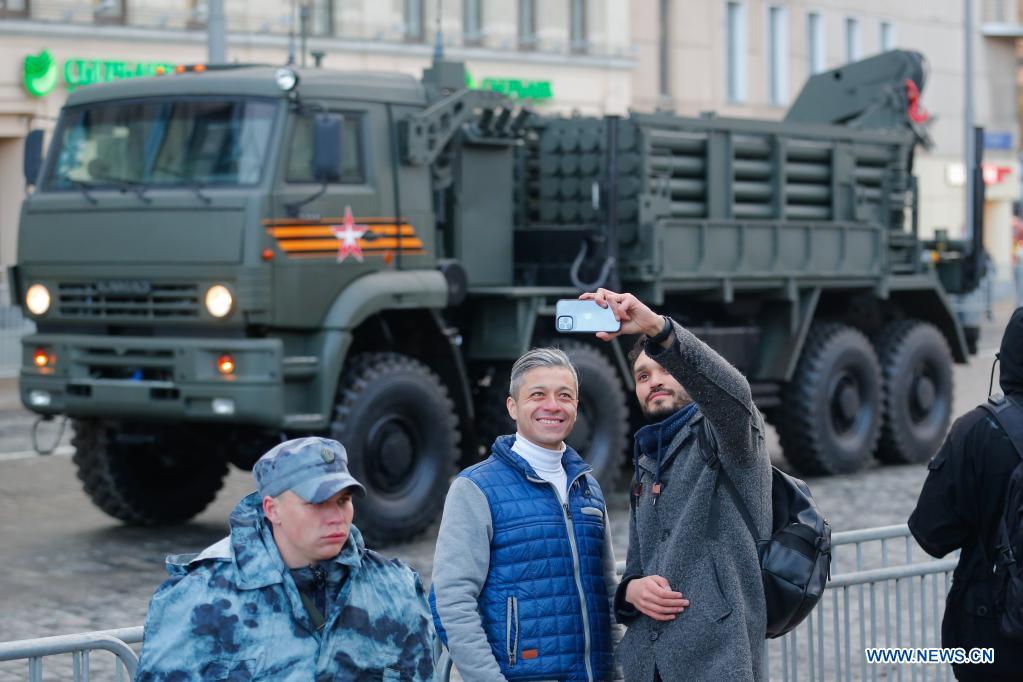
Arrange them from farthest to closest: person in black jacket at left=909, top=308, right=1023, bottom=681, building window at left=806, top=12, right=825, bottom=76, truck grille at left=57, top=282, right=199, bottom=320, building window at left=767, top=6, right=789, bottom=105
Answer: building window at left=806, top=12, right=825, bottom=76
building window at left=767, top=6, right=789, bottom=105
truck grille at left=57, top=282, right=199, bottom=320
person in black jacket at left=909, top=308, right=1023, bottom=681

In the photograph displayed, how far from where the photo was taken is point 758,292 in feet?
47.2

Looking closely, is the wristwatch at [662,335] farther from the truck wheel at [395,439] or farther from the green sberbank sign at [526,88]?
the green sberbank sign at [526,88]

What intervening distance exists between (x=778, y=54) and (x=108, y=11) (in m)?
17.3

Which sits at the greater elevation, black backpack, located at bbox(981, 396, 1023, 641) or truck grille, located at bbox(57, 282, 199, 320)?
truck grille, located at bbox(57, 282, 199, 320)

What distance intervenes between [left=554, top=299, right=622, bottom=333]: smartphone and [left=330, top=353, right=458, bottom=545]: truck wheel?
6.38 metres

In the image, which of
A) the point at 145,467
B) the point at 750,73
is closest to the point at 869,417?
the point at 145,467

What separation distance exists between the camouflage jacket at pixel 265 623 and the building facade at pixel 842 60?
101 feet

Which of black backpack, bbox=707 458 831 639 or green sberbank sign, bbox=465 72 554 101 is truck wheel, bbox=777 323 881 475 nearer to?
black backpack, bbox=707 458 831 639

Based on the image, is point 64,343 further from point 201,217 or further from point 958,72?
point 958,72

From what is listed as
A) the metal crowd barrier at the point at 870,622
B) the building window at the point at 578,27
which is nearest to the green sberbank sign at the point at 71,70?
the building window at the point at 578,27

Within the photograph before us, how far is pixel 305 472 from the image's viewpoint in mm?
3938

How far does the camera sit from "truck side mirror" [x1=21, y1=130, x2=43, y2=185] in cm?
1218

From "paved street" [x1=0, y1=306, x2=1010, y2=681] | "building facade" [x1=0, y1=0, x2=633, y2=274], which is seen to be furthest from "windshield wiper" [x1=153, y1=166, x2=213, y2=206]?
"building facade" [x1=0, y1=0, x2=633, y2=274]

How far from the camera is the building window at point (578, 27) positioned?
36.1m
